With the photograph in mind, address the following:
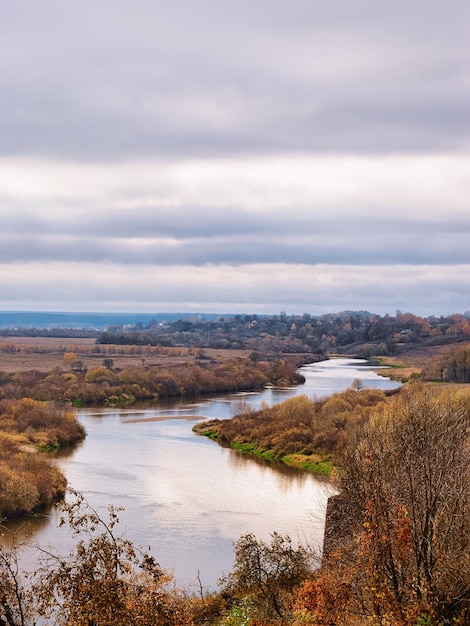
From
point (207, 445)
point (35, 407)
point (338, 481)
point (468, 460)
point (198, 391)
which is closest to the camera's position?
point (468, 460)

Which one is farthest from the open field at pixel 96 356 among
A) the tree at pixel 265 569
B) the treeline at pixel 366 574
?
the treeline at pixel 366 574

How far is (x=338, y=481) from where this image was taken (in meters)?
17.3

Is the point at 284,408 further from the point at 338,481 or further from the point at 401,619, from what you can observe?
the point at 401,619

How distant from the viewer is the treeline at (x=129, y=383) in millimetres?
56719

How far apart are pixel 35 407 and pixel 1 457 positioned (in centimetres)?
1440

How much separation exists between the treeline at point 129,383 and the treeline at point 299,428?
53.0 feet

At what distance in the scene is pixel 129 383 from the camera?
62594 millimetres

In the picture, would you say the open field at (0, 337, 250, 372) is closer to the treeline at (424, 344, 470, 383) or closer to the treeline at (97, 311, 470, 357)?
the treeline at (97, 311, 470, 357)

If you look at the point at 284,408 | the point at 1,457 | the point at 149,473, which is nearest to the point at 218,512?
the point at 149,473

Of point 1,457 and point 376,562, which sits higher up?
point 376,562

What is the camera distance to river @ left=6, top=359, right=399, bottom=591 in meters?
20.8

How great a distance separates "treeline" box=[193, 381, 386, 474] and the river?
1.32m

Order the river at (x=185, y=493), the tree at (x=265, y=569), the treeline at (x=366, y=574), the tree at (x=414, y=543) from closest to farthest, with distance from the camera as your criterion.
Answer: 1. the treeline at (x=366, y=574)
2. the tree at (x=414, y=543)
3. the tree at (x=265, y=569)
4. the river at (x=185, y=493)

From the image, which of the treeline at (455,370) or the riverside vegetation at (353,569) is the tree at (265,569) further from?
the treeline at (455,370)
